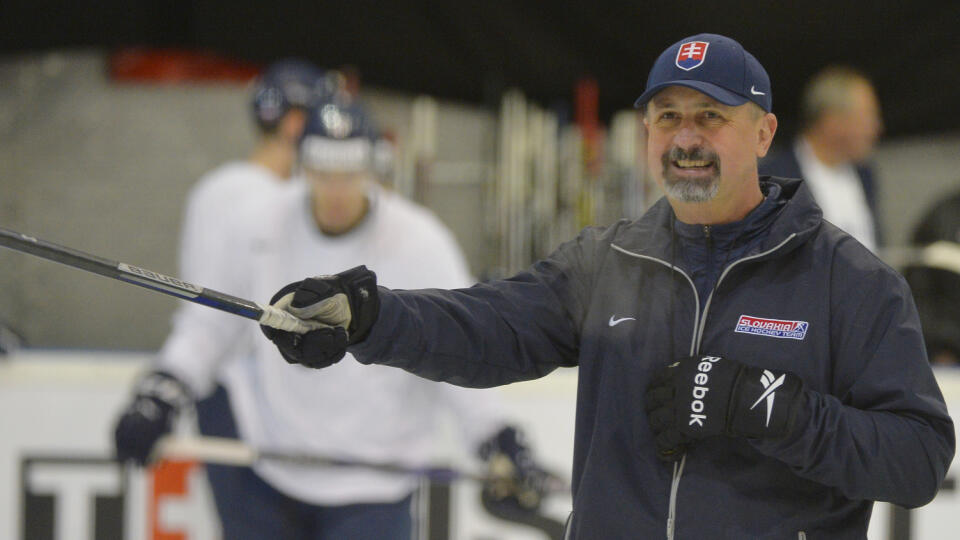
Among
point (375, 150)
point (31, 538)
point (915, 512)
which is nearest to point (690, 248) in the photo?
point (375, 150)

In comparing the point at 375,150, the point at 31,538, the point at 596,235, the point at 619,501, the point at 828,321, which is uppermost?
the point at 375,150

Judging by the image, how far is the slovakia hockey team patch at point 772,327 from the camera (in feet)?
5.88

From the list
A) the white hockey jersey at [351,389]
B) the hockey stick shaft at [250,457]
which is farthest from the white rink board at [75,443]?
the white hockey jersey at [351,389]

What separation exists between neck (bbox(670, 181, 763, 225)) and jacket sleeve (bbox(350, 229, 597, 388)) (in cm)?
18

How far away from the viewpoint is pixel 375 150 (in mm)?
3061

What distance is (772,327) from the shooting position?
180 centimetres

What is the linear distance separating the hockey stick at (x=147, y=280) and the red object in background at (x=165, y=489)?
2130mm

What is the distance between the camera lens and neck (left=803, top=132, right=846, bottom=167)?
3.97 metres

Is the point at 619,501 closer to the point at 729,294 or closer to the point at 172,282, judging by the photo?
the point at 729,294

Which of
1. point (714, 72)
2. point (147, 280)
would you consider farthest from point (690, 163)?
point (147, 280)

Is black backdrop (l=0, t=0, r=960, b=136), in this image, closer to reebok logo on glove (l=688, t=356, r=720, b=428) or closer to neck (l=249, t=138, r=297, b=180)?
neck (l=249, t=138, r=297, b=180)

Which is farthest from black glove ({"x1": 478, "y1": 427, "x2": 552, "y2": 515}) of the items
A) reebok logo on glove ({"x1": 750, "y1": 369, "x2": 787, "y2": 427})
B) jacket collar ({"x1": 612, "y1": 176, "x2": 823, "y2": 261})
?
reebok logo on glove ({"x1": 750, "y1": 369, "x2": 787, "y2": 427})

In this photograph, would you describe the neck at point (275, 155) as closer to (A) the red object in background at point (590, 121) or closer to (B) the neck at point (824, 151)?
(A) the red object in background at point (590, 121)

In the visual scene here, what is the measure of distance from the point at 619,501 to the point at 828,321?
0.38 meters
